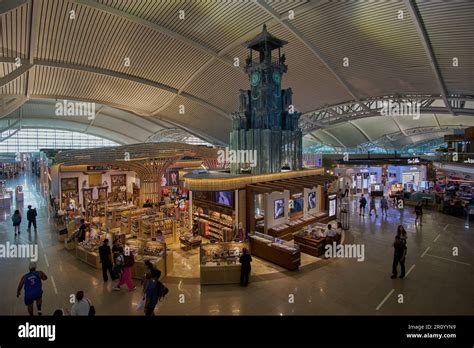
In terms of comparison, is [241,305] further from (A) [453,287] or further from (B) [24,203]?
(B) [24,203]

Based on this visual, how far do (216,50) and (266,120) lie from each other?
6.93 m

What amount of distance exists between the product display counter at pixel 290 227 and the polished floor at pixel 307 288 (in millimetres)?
2993

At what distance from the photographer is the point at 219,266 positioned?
7656 mm

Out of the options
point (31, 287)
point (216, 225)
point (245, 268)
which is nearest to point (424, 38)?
point (216, 225)

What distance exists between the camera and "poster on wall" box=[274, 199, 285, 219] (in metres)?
12.4

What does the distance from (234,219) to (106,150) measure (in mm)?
9045

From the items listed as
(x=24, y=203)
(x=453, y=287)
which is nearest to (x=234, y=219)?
(x=453, y=287)

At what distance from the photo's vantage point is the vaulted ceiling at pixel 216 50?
1261 centimetres

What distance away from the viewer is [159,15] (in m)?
14.5

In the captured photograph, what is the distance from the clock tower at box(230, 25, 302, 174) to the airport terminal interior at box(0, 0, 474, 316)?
0.30 ft

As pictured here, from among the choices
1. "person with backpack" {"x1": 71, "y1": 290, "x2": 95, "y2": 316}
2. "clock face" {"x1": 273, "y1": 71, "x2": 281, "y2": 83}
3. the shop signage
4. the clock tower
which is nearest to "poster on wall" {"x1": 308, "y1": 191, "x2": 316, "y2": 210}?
the clock tower

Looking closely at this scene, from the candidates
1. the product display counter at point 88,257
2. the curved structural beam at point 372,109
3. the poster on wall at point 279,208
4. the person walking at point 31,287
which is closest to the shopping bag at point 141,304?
the person walking at point 31,287

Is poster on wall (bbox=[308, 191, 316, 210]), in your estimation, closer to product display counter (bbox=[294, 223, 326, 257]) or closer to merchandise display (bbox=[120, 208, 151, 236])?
product display counter (bbox=[294, 223, 326, 257])

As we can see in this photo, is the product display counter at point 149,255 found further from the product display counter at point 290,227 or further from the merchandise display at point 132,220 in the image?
the product display counter at point 290,227
